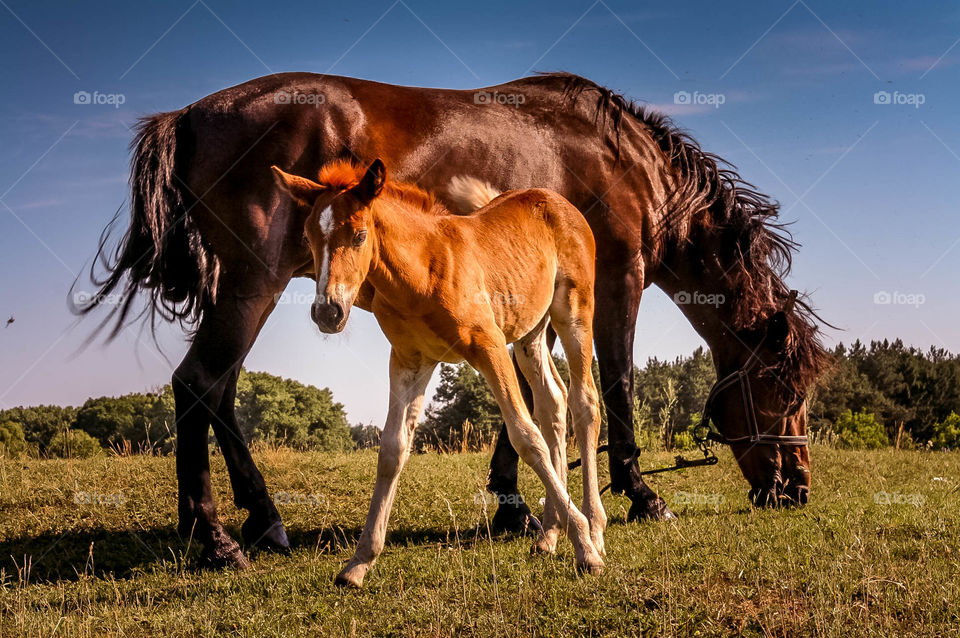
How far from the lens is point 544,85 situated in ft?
28.0

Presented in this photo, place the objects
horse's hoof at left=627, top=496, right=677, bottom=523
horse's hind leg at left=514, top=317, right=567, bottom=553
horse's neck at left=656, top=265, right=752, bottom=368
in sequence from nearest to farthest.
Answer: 1. horse's hind leg at left=514, top=317, right=567, bottom=553
2. horse's hoof at left=627, top=496, right=677, bottom=523
3. horse's neck at left=656, top=265, right=752, bottom=368

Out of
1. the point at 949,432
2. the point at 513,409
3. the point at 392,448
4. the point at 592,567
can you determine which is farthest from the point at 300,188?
the point at 949,432

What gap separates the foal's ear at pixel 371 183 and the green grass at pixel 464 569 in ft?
6.14

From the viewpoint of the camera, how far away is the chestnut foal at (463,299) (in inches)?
170

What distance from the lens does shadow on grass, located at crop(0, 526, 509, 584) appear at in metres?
6.87

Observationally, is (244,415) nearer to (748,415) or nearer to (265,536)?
(265,536)

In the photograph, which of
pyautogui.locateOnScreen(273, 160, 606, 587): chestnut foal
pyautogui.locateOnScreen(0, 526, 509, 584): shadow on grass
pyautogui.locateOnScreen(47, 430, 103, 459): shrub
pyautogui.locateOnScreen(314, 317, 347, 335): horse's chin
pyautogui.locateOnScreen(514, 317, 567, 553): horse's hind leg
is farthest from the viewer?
pyautogui.locateOnScreen(47, 430, 103, 459): shrub

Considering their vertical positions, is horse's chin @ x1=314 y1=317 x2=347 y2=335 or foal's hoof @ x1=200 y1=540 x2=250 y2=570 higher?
horse's chin @ x1=314 y1=317 x2=347 y2=335

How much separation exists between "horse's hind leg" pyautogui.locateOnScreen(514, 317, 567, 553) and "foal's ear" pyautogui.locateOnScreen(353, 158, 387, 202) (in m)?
2.02

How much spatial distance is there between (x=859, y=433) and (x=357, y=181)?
16.6 metres

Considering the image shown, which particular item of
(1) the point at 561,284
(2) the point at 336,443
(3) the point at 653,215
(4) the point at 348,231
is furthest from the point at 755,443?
(2) the point at 336,443

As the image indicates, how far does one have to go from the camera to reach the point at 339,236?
13.8ft

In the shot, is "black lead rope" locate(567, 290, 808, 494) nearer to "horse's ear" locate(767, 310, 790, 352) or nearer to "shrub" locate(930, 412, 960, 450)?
"horse's ear" locate(767, 310, 790, 352)

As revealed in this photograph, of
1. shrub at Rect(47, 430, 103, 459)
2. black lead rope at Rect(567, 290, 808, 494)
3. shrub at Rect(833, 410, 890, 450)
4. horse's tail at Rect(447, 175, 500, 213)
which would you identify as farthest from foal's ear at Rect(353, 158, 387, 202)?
shrub at Rect(833, 410, 890, 450)
